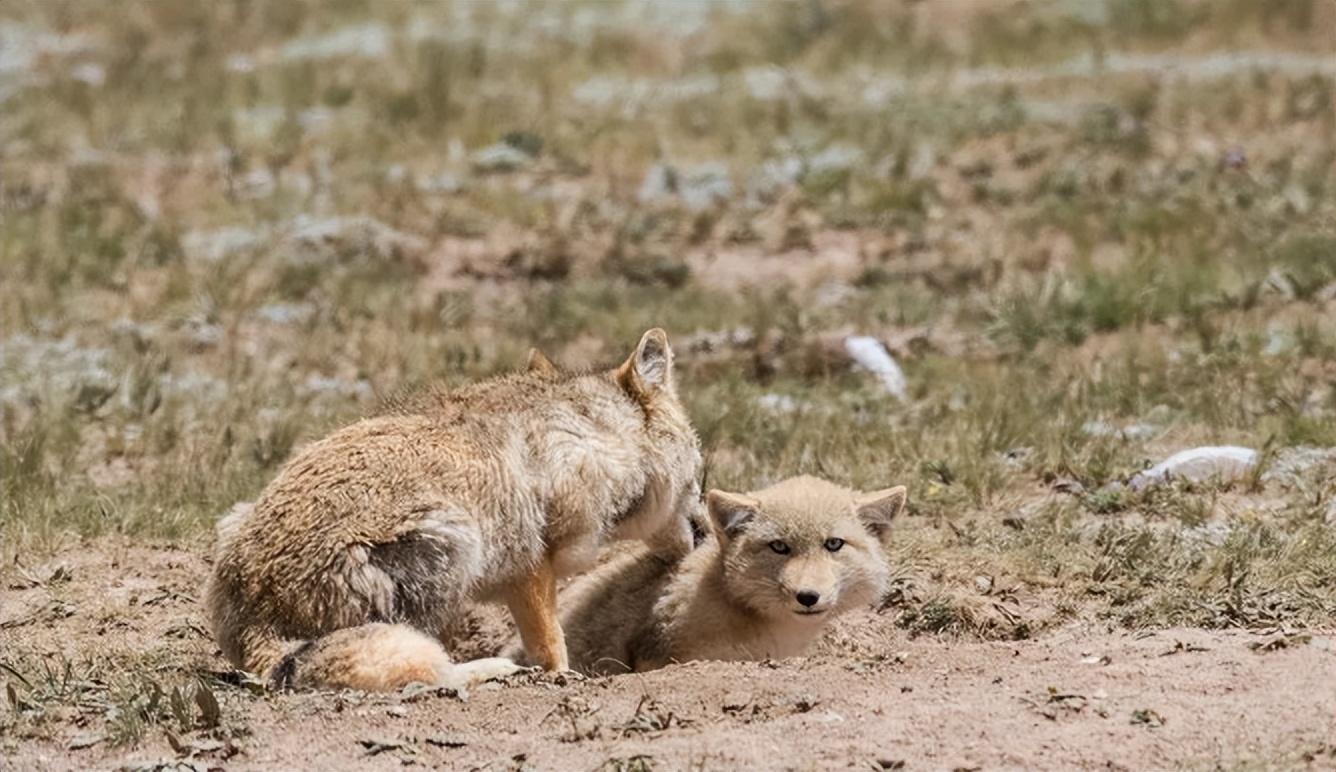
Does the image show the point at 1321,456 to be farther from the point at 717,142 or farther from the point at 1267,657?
the point at 717,142

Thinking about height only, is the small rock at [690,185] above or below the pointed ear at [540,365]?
below

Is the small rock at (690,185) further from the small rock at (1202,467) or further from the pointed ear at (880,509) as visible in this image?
the pointed ear at (880,509)

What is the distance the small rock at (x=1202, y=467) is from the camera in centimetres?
1010

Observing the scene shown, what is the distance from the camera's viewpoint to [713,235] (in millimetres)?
17609

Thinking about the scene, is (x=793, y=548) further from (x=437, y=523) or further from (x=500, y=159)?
(x=500, y=159)

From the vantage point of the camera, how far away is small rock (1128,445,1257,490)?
10.1 metres

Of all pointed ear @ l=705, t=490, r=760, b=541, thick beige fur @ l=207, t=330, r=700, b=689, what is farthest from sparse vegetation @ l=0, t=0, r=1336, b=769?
pointed ear @ l=705, t=490, r=760, b=541

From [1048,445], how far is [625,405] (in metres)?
3.13

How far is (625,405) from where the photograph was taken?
8.55 meters

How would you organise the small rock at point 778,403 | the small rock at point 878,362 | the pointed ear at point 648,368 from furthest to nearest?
the small rock at point 878,362
the small rock at point 778,403
the pointed ear at point 648,368

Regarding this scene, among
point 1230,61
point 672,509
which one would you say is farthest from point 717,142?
point 672,509

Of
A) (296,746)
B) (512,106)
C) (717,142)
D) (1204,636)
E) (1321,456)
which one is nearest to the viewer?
(296,746)

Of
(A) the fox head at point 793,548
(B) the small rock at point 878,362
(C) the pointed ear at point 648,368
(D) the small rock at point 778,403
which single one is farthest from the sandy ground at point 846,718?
(B) the small rock at point 878,362

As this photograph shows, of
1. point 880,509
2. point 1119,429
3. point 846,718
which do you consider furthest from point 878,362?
point 846,718
